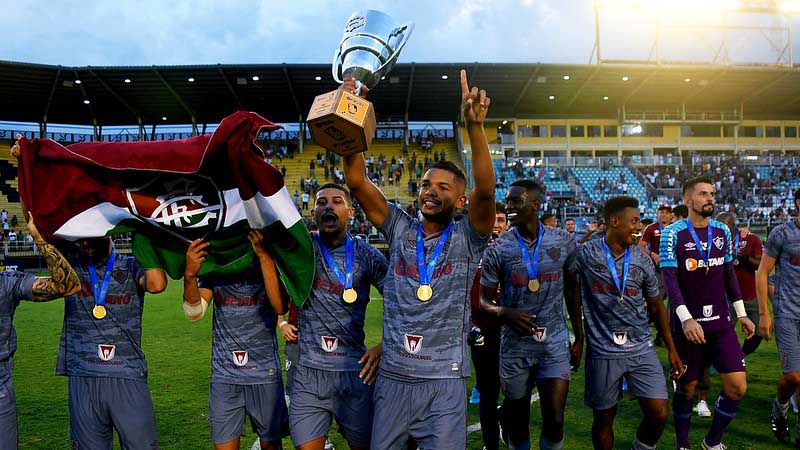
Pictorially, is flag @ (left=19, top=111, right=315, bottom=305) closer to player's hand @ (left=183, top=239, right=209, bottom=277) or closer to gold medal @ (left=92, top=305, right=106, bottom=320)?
player's hand @ (left=183, top=239, right=209, bottom=277)

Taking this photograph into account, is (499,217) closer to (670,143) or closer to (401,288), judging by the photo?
(401,288)

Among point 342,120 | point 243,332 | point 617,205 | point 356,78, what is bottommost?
point 243,332

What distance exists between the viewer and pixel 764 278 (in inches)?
235

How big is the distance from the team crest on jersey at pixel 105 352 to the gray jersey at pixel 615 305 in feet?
11.2

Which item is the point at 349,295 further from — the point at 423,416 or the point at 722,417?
the point at 722,417

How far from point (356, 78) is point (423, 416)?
180cm

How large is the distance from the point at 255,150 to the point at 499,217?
3.02m

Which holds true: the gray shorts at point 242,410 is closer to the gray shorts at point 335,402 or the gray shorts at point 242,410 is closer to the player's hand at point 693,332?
the gray shorts at point 335,402

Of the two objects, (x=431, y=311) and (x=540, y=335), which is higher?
(x=431, y=311)

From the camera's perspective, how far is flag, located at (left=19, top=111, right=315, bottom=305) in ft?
12.7

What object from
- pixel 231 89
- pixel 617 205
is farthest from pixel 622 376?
pixel 231 89

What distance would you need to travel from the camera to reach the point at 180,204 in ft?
13.2

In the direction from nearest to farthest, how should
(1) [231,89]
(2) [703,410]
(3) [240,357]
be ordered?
(3) [240,357] < (2) [703,410] < (1) [231,89]

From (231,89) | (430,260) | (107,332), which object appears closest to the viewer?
(430,260)
